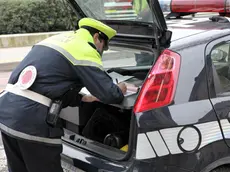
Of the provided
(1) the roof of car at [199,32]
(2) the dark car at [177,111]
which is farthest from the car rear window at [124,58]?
(2) the dark car at [177,111]

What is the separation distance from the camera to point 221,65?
8.18 ft

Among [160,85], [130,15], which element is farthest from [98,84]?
[130,15]

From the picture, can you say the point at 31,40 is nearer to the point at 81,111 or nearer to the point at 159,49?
the point at 81,111

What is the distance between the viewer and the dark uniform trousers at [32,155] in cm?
235

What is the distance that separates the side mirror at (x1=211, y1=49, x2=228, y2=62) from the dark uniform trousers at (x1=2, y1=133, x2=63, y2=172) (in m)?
1.19

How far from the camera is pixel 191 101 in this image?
2182 millimetres

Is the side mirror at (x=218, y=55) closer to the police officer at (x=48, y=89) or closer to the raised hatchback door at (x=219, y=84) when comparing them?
the raised hatchback door at (x=219, y=84)

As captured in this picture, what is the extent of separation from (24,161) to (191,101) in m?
1.20

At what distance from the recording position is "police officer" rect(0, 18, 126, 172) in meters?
2.24

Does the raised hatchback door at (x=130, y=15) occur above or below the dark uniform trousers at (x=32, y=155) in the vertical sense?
above

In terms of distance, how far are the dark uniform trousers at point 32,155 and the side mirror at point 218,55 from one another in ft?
3.89

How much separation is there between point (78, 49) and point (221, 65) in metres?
1.01

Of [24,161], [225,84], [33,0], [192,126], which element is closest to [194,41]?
[225,84]

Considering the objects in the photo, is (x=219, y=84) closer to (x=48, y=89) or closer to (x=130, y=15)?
(x=130, y=15)
